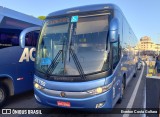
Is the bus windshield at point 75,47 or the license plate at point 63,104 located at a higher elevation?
the bus windshield at point 75,47

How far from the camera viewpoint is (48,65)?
5.14m

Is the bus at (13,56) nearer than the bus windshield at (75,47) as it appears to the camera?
No

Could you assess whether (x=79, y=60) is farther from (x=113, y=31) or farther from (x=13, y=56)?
(x=13, y=56)

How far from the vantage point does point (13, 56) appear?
6.68m

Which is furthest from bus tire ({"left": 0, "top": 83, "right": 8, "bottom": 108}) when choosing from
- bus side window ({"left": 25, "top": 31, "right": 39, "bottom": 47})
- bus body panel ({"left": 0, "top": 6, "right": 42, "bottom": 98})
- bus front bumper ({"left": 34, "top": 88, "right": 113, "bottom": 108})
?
bus front bumper ({"left": 34, "top": 88, "right": 113, "bottom": 108})

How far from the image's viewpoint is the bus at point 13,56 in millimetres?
6316

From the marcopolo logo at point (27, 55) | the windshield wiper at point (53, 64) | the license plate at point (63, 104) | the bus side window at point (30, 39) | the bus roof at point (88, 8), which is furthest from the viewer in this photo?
the bus side window at point (30, 39)

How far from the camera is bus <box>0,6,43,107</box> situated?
632 cm

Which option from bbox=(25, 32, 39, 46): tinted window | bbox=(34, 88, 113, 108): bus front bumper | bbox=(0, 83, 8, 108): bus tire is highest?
bbox=(25, 32, 39, 46): tinted window

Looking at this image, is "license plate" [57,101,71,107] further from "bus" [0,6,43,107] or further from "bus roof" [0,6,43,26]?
"bus roof" [0,6,43,26]

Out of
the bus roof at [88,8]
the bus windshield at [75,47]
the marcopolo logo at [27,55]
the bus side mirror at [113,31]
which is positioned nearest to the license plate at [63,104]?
the bus windshield at [75,47]

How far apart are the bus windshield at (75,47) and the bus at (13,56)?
152cm

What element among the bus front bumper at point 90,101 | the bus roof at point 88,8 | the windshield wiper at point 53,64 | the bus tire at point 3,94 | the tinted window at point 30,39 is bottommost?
the bus tire at point 3,94

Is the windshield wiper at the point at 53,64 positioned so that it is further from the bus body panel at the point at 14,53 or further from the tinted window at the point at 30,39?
the tinted window at the point at 30,39
